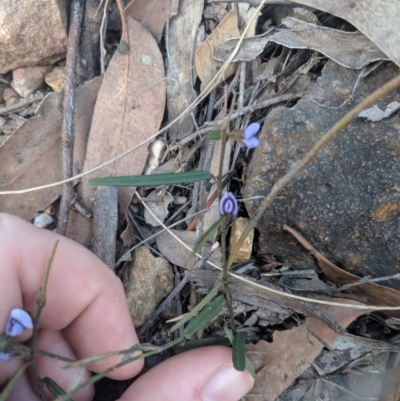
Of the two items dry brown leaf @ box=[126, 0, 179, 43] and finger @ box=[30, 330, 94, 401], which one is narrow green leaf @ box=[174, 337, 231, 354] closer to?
finger @ box=[30, 330, 94, 401]

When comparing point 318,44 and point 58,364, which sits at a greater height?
point 318,44

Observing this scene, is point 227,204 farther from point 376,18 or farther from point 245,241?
point 376,18

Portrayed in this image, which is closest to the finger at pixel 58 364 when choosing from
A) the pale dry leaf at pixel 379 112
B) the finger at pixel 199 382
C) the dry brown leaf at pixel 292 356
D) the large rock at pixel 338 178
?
the finger at pixel 199 382

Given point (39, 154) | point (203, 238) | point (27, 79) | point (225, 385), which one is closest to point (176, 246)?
point (225, 385)

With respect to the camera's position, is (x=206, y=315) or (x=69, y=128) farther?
(x=69, y=128)

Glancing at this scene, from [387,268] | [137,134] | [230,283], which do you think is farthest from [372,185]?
[137,134]

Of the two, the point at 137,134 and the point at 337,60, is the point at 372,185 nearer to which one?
the point at 337,60

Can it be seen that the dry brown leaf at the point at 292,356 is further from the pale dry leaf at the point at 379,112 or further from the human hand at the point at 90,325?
the pale dry leaf at the point at 379,112
